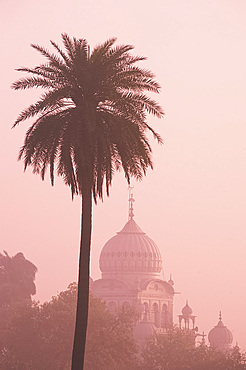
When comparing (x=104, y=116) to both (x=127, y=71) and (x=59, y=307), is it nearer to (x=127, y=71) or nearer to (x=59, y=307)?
(x=127, y=71)

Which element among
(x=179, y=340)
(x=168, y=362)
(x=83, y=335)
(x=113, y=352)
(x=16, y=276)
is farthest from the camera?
(x=16, y=276)

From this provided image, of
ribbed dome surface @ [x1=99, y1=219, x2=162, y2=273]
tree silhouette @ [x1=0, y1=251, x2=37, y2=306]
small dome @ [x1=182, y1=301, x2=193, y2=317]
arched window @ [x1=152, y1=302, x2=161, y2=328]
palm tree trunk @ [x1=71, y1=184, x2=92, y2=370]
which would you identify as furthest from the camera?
small dome @ [x1=182, y1=301, x2=193, y2=317]

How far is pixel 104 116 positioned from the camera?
4159cm

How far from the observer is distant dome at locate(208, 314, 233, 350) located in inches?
7264

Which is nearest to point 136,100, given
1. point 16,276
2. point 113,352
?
point 113,352

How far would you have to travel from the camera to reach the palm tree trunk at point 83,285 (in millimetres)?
40281

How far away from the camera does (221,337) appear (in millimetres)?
184875

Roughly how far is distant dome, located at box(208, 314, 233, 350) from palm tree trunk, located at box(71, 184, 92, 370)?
475 ft

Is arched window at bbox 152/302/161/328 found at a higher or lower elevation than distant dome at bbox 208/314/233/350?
higher

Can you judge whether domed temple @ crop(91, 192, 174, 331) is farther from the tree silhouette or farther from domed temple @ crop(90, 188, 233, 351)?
the tree silhouette

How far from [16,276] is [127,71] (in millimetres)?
106936

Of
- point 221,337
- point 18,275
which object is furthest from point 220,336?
point 18,275

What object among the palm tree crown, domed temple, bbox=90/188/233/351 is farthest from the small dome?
the palm tree crown

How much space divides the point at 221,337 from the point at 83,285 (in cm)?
14719
